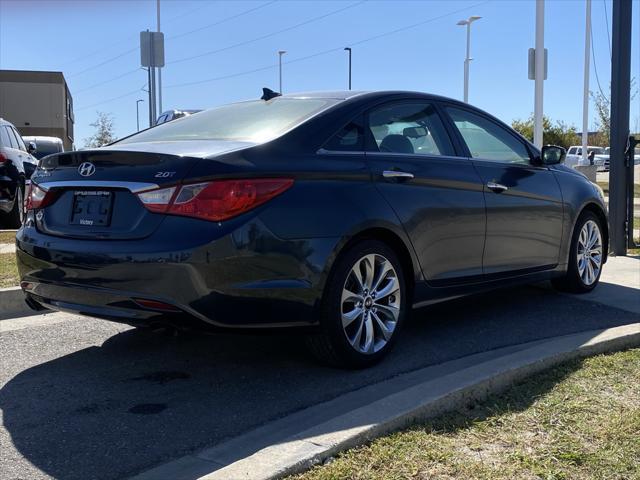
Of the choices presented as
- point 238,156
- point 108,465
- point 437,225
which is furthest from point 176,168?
point 437,225

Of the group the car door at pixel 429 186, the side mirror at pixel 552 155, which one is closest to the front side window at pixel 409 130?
the car door at pixel 429 186

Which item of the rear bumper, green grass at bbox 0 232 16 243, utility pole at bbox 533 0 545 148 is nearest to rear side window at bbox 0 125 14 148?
green grass at bbox 0 232 16 243

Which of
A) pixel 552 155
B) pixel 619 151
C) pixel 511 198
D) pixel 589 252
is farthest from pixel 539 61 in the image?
pixel 511 198

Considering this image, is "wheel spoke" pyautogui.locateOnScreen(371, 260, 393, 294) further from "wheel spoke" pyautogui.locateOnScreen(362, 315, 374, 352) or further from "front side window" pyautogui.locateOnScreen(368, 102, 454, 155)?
"front side window" pyautogui.locateOnScreen(368, 102, 454, 155)

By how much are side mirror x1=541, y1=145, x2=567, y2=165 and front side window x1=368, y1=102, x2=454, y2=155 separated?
1243 mm

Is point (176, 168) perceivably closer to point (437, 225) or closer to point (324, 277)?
point (324, 277)

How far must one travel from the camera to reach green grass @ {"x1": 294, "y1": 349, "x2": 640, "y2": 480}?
9.40 ft

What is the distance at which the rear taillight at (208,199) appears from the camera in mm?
3617

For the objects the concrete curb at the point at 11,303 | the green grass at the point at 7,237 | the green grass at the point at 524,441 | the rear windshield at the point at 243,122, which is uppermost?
the rear windshield at the point at 243,122

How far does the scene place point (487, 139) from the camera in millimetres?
5535

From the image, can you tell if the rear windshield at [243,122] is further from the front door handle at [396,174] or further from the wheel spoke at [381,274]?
the wheel spoke at [381,274]

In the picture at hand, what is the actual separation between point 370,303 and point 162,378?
49.7 inches

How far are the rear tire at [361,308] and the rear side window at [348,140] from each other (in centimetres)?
56

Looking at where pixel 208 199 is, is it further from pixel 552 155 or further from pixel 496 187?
pixel 552 155
